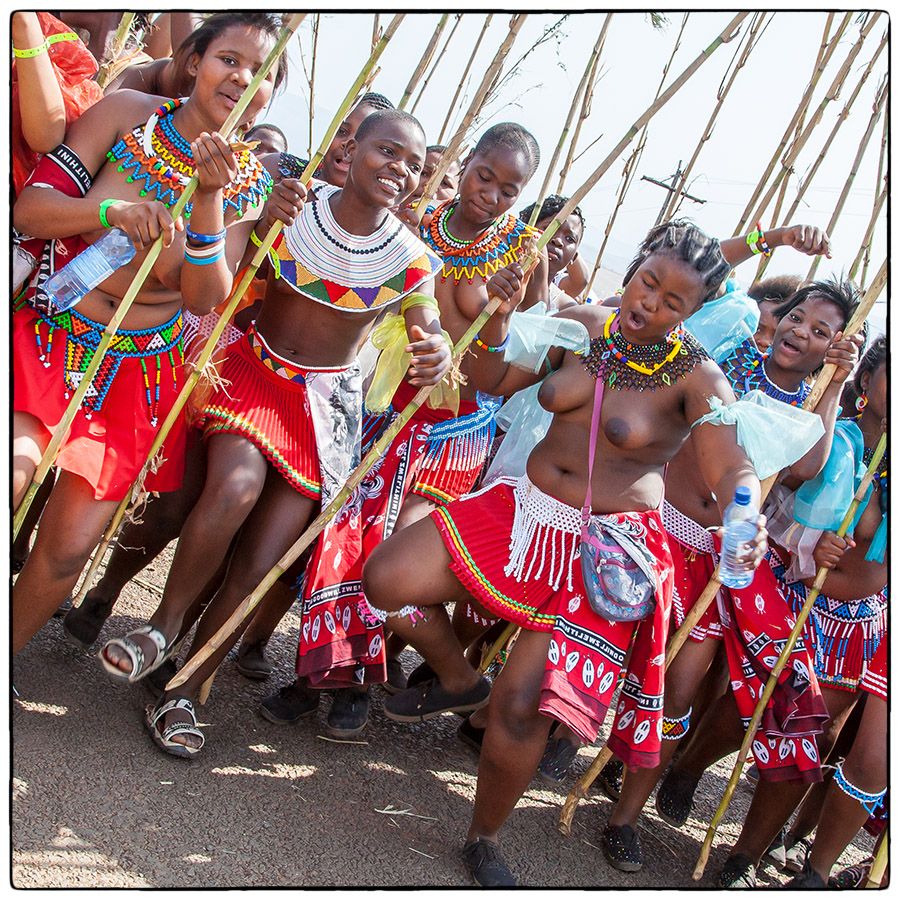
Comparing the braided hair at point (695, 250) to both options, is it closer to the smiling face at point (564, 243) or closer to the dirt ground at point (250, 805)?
the smiling face at point (564, 243)

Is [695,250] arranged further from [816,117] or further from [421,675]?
[421,675]

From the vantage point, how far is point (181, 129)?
112 inches

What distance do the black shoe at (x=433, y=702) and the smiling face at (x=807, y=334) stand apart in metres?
1.60

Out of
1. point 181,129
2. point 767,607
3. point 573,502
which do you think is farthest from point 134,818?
point 767,607

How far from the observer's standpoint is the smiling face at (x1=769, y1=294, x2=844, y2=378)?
386 cm

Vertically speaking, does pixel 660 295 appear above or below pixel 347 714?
above

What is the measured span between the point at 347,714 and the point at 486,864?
2.46 ft

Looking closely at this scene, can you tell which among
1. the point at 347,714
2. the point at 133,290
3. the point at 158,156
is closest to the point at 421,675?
the point at 347,714

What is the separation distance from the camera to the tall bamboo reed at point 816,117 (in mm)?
4012

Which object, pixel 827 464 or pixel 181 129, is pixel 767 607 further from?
pixel 181 129

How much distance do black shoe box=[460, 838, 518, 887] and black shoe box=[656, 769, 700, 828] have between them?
35.2 inches

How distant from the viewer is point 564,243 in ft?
15.3

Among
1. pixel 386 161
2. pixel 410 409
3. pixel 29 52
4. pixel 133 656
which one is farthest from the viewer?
pixel 386 161

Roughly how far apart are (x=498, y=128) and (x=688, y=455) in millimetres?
1363
